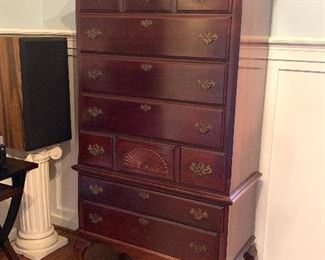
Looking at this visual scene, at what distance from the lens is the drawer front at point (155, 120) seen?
1.77 metres

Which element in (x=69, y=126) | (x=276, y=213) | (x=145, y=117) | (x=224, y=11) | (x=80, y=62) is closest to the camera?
(x=224, y=11)

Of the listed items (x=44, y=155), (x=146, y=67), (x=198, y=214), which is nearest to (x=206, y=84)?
(x=146, y=67)

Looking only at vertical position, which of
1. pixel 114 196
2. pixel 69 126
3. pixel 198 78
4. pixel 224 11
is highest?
pixel 224 11

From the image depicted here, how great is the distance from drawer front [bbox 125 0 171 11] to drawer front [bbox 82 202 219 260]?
0.92 meters

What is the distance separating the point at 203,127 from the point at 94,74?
0.58 m

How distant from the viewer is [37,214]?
2545 millimetres

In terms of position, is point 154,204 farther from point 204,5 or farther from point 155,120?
point 204,5

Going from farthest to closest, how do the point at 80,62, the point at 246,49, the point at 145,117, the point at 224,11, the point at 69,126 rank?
1. the point at 69,126
2. the point at 80,62
3. the point at 145,117
4. the point at 246,49
5. the point at 224,11

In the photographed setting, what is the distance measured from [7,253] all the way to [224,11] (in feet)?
5.31

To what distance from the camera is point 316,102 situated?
6.64 feet

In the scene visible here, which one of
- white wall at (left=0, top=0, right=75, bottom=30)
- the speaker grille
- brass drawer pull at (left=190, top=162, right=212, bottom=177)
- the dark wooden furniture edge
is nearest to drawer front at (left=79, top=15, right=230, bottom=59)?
the speaker grille

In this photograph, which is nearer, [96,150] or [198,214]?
[198,214]

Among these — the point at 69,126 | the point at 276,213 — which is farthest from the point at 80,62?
the point at 276,213

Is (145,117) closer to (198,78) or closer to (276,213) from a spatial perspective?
(198,78)
